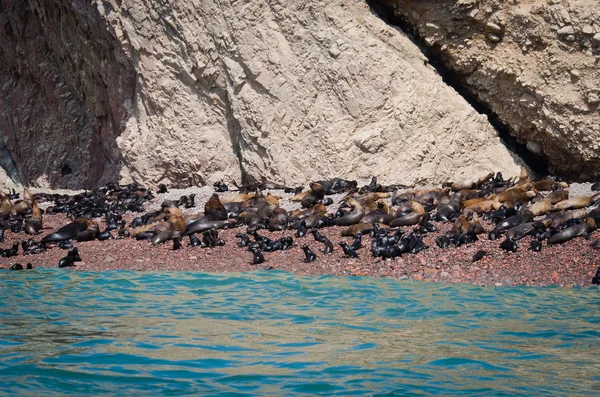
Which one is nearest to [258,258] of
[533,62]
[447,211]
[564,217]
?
[447,211]

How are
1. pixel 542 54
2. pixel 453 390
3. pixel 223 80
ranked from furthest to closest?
1. pixel 223 80
2. pixel 542 54
3. pixel 453 390

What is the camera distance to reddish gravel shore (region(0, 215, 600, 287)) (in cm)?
1144

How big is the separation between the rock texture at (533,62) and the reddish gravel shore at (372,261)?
244 inches

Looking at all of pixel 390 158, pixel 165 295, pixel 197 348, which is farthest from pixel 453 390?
pixel 390 158

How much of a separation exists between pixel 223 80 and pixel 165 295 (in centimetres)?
1079

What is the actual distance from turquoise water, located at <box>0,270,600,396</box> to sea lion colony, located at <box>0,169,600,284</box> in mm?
2077

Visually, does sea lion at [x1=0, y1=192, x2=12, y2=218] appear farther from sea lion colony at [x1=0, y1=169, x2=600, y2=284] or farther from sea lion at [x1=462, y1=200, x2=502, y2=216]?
sea lion at [x1=462, y1=200, x2=502, y2=216]

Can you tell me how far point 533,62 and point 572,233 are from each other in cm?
776

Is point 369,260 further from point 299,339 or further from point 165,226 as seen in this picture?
point 299,339

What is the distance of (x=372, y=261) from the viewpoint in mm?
12758

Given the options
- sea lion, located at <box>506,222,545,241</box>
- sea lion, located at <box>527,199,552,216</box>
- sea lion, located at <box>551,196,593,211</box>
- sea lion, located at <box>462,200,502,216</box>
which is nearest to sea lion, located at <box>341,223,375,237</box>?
sea lion, located at <box>462,200,502,216</box>

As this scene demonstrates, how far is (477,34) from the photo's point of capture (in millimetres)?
19781

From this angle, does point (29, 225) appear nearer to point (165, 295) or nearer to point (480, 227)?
point (165, 295)

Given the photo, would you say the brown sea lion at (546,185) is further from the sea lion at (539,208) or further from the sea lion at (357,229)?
the sea lion at (357,229)
